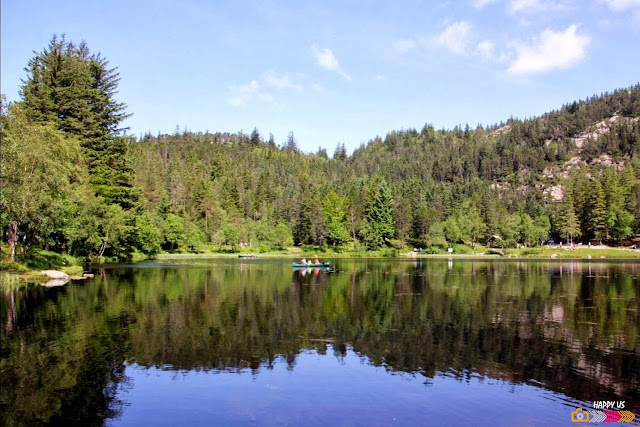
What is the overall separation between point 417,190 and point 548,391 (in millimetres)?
171264

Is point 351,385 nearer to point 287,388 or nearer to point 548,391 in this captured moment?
point 287,388

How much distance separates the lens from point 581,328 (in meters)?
28.3

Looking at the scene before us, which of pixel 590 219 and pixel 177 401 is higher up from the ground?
pixel 590 219

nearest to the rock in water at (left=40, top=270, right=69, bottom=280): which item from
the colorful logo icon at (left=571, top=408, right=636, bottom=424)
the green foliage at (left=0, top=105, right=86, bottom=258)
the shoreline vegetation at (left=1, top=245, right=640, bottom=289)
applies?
the green foliage at (left=0, top=105, right=86, bottom=258)

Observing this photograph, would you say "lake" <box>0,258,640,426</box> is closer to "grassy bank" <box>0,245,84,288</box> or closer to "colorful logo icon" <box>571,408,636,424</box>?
"colorful logo icon" <box>571,408,636,424</box>

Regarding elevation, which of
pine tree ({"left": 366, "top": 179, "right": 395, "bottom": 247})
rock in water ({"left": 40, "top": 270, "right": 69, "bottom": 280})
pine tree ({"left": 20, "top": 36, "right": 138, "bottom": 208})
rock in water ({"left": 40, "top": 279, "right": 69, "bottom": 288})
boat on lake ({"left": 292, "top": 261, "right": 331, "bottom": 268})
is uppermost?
pine tree ({"left": 20, "top": 36, "right": 138, "bottom": 208})

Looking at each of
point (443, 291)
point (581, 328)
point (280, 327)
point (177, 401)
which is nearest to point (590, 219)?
point (443, 291)

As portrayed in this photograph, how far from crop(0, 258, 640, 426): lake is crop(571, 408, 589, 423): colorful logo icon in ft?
0.75

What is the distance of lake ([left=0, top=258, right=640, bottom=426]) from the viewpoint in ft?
50.4

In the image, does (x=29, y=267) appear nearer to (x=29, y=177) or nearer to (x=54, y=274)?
(x=54, y=274)

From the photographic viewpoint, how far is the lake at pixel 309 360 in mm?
15367

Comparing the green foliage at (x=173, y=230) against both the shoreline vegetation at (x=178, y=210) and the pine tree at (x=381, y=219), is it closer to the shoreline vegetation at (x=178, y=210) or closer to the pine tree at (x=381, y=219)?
the shoreline vegetation at (x=178, y=210)

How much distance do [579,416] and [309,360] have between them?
35.7 ft

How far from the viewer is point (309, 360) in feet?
70.2
